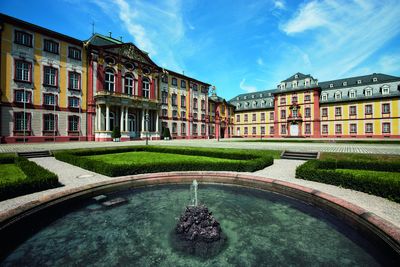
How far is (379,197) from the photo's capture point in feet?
21.0

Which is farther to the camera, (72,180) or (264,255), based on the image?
(72,180)

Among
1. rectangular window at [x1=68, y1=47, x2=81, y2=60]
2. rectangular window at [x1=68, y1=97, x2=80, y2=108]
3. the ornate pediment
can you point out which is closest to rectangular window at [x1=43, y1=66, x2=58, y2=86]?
rectangular window at [x1=68, y1=97, x2=80, y2=108]

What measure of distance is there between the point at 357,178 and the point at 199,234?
6316 mm

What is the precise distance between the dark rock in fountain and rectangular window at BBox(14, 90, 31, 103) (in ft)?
97.4

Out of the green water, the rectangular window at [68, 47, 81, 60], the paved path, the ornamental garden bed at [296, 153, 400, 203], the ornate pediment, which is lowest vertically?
the green water

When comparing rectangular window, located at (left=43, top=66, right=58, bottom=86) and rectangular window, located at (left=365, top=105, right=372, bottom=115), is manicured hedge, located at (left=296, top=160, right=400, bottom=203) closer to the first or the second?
rectangular window, located at (left=43, top=66, right=58, bottom=86)

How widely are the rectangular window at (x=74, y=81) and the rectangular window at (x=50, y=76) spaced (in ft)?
5.40

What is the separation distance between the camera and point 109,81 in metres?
32.3

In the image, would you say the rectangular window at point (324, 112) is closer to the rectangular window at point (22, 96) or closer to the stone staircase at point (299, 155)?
Result: the stone staircase at point (299, 155)

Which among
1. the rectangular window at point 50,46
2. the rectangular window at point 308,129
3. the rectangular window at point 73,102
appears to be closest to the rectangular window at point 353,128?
the rectangular window at point 308,129

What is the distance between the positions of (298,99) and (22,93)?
170ft

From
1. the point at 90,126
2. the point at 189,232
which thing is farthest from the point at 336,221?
the point at 90,126

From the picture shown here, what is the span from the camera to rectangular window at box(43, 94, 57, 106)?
2614 cm

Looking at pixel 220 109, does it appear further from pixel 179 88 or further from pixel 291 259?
pixel 291 259
